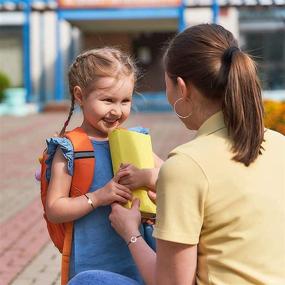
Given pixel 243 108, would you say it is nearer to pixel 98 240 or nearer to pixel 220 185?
pixel 220 185

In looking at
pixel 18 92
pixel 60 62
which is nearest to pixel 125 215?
pixel 18 92

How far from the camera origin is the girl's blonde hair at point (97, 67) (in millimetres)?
2395

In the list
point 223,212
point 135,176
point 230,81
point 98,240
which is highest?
point 230,81

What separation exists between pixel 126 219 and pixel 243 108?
573mm

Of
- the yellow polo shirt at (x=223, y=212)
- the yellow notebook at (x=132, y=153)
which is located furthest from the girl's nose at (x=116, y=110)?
the yellow polo shirt at (x=223, y=212)

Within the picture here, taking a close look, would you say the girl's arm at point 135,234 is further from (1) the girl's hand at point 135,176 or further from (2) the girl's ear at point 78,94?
(2) the girl's ear at point 78,94

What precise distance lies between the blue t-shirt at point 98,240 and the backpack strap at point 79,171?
2 cm

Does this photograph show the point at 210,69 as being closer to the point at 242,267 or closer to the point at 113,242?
the point at 242,267

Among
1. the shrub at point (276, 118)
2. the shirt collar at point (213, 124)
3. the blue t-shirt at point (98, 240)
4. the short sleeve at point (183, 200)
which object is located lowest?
the shrub at point (276, 118)

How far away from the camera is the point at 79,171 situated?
7.77 feet

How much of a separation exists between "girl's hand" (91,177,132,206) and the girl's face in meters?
0.25

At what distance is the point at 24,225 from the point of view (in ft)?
20.3

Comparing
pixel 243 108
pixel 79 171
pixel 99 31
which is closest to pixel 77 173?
pixel 79 171

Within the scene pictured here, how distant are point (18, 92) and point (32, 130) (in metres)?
6.92
